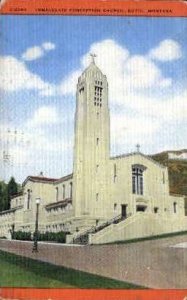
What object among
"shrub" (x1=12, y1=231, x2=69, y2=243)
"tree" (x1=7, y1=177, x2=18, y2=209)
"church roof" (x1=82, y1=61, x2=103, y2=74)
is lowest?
"shrub" (x1=12, y1=231, x2=69, y2=243)

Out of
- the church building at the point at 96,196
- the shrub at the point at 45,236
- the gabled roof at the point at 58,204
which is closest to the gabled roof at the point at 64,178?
the church building at the point at 96,196

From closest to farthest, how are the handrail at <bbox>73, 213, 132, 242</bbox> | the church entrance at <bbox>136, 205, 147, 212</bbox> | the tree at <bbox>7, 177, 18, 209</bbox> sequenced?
1. the tree at <bbox>7, 177, 18, 209</bbox>
2. the handrail at <bbox>73, 213, 132, 242</bbox>
3. the church entrance at <bbox>136, 205, 147, 212</bbox>

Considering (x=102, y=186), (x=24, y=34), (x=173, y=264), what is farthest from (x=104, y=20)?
(x=173, y=264)

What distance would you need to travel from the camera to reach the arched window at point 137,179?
3.27 meters

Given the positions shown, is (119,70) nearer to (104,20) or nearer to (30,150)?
(104,20)

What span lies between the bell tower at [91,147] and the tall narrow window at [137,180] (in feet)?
0.64

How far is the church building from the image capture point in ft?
10.2

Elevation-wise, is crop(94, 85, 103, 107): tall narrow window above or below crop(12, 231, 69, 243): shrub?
above

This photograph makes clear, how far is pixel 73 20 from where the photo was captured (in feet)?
9.86

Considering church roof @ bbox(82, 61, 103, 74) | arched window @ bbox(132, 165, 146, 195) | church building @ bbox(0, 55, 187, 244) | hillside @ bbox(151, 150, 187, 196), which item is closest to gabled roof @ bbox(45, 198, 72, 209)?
church building @ bbox(0, 55, 187, 244)

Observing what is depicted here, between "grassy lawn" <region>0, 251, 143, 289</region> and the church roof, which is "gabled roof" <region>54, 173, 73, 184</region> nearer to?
"grassy lawn" <region>0, 251, 143, 289</region>

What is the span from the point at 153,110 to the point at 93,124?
1.31 feet

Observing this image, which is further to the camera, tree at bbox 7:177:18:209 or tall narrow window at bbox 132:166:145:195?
tall narrow window at bbox 132:166:145:195

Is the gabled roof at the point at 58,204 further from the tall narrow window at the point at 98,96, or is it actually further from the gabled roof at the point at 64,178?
the tall narrow window at the point at 98,96
